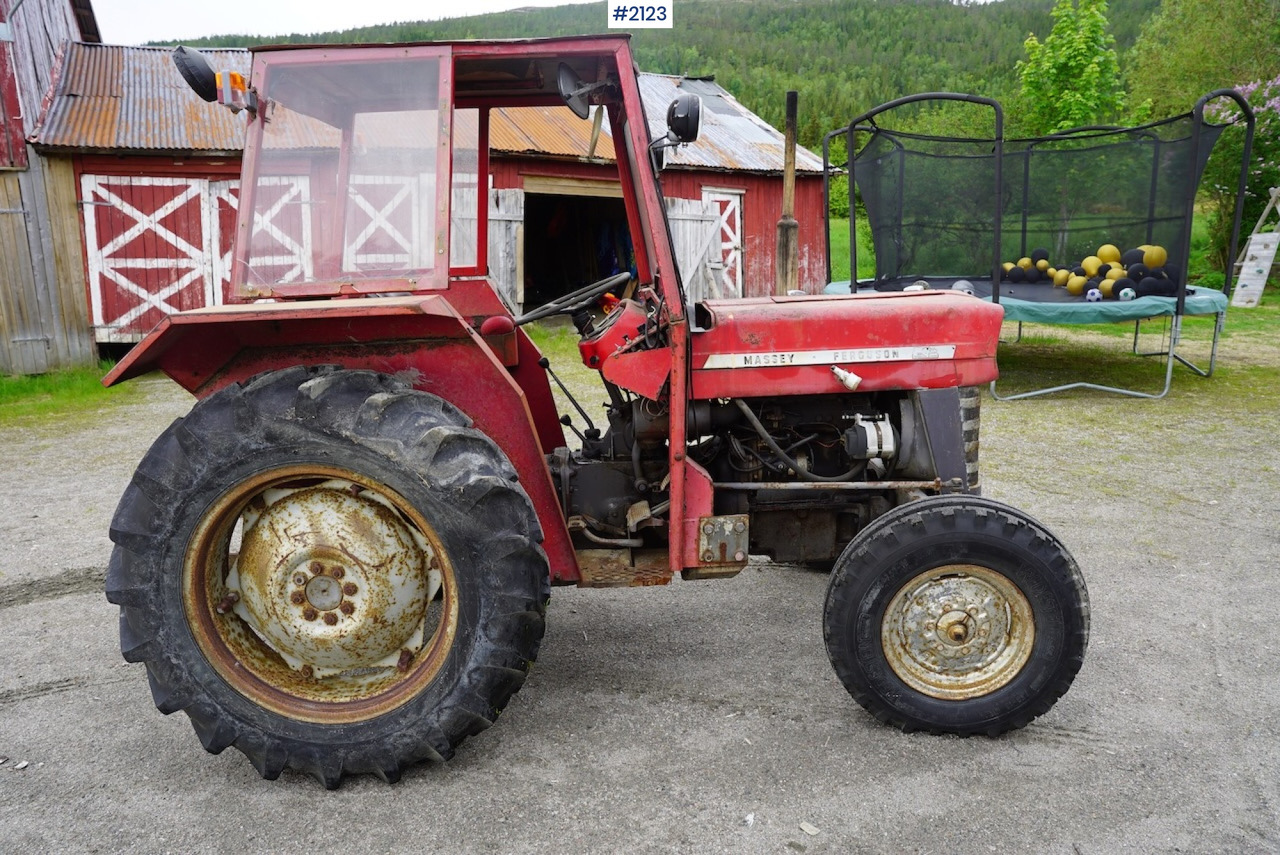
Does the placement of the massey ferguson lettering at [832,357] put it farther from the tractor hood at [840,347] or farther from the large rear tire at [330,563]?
the large rear tire at [330,563]

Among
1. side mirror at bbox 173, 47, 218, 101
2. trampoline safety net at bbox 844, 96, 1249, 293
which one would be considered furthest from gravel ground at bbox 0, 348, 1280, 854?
trampoline safety net at bbox 844, 96, 1249, 293

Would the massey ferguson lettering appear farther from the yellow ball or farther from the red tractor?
the yellow ball

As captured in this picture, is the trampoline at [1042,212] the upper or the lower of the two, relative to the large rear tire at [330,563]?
upper

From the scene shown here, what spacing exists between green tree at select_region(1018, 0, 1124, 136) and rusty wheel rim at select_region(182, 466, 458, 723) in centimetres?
2109

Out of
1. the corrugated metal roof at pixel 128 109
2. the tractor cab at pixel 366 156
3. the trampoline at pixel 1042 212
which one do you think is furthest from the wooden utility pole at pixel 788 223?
the tractor cab at pixel 366 156

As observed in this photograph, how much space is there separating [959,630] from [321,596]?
1930mm

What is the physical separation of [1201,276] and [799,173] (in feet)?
29.8

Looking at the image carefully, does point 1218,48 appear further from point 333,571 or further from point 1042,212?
point 333,571

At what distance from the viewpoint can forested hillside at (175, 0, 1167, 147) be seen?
44.7 meters

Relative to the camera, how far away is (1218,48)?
62.3 feet

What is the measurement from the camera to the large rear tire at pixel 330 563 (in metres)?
2.45

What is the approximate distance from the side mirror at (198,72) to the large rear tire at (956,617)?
2317mm

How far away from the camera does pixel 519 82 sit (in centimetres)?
323

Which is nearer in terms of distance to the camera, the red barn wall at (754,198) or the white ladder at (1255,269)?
the red barn wall at (754,198)
